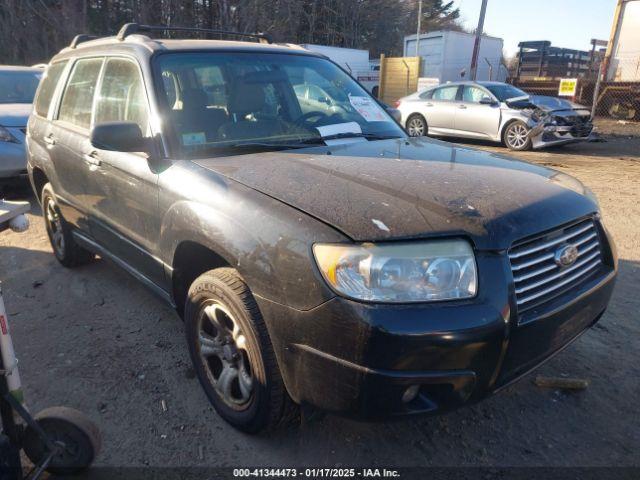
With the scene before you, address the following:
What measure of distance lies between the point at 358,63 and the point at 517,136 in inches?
639

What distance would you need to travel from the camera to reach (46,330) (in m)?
3.44

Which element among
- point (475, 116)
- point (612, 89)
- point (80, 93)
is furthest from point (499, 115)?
point (80, 93)

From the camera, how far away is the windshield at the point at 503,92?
1113 centimetres

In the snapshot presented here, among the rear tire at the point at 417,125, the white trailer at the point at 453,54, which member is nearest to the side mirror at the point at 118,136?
the rear tire at the point at 417,125

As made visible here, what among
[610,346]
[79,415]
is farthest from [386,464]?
[610,346]

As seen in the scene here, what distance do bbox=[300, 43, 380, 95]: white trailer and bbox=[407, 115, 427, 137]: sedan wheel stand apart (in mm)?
10039

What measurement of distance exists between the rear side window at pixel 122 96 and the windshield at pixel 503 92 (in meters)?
9.73

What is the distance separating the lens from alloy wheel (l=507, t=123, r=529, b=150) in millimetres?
10562

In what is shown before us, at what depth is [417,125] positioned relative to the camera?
504 inches

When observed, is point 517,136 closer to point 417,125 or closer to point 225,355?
point 417,125

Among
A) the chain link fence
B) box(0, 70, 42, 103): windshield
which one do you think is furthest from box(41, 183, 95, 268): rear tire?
the chain link fence

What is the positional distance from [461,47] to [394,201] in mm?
22501

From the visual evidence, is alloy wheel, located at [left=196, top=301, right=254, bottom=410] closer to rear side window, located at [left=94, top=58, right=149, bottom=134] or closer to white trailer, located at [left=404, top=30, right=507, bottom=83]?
rear side window, located at [left=94, top=58, right=149, bottom=134]

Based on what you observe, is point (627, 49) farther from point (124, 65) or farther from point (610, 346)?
point (124, 65)
